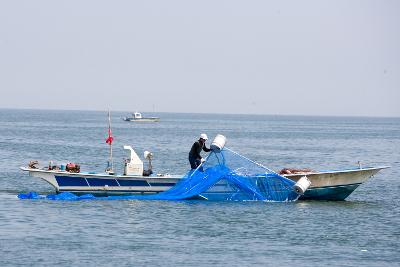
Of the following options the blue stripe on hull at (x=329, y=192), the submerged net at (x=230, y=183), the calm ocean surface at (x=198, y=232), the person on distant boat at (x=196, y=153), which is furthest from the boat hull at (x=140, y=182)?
the person on distant boat at (x=196, y=153)

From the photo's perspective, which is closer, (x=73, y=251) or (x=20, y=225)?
(x=73, y=251)

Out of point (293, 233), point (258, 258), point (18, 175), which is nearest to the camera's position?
point (258, 258)

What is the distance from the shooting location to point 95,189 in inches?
1320

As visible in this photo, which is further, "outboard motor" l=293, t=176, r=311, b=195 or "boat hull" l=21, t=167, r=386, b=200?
"boat hull" l=21, t=167, r=386, b=200

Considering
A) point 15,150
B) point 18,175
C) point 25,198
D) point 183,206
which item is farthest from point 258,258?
point 15,150

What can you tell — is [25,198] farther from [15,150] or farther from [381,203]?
[15,150]

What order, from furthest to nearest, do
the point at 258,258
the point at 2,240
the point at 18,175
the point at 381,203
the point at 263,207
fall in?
the point at 18,175, the point at 381,203, the point at 263,207, the point at 2,240, the point at 258,258

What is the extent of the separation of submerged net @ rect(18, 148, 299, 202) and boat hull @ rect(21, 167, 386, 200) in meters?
0.42

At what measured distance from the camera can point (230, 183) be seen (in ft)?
107

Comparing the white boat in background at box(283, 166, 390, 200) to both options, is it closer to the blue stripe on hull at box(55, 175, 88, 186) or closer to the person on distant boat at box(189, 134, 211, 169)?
the person on distant boat at box(189, 134, 211, 169)

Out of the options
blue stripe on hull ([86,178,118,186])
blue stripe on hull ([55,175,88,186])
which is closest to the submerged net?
blue stripe on hull ([86,178,118,186])

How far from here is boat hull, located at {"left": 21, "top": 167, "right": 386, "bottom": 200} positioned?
3322cm

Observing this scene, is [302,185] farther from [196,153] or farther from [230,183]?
[196,153]

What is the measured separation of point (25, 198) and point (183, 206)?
6.14 m
